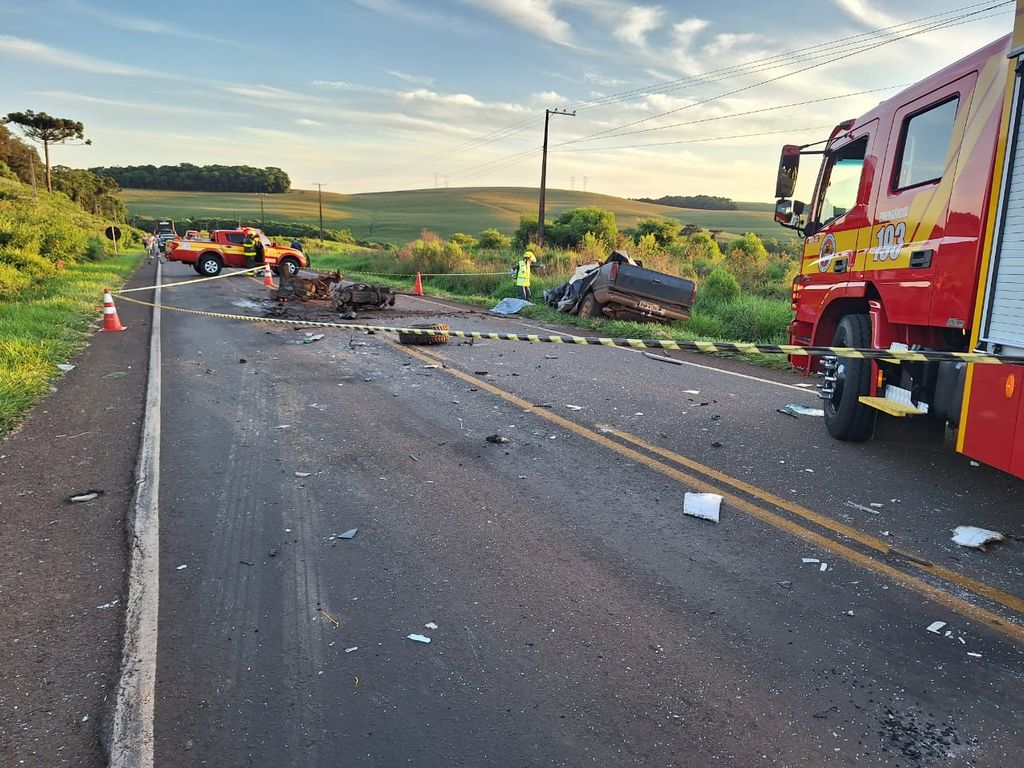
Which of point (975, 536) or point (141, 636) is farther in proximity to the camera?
point (975, 536)

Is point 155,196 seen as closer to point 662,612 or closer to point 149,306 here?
point 149,306

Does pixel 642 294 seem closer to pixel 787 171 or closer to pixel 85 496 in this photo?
pixel 787 171

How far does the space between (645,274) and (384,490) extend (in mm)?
10573

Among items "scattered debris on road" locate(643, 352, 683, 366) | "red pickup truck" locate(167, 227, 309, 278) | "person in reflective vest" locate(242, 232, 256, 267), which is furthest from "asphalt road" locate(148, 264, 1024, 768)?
"person in reflective vest" locate(242, 232, 256, 267)

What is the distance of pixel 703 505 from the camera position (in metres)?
4.29

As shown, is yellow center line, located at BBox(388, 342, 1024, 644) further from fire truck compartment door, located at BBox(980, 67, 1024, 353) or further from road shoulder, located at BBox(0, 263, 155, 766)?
road shoulder, located at BBox(0, 263, 155, 766)

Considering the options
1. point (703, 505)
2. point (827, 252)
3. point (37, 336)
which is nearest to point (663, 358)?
point (827, 252)

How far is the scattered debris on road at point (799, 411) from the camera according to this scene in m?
6.79

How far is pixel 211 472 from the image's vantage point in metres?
4.91

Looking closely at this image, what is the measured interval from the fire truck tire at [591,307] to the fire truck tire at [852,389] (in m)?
8.85

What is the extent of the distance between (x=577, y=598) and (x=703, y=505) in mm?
1445

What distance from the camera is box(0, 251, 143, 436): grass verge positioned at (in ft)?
22.4

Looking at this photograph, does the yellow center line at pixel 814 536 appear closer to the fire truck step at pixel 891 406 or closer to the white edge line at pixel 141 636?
the fire truck step at pixel 891 406

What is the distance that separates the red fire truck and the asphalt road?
2.10ft
